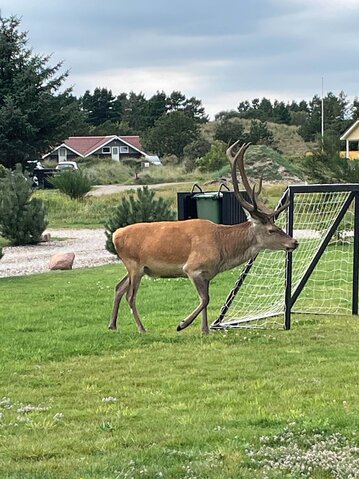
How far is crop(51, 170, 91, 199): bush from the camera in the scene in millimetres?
36844

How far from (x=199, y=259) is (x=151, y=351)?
5.01 ft

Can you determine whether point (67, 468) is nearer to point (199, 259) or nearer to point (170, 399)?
point (170, 399)

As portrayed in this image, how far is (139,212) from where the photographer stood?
Answer: 20.9 metres

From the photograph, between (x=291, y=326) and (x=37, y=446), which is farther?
(x=291, y=326)

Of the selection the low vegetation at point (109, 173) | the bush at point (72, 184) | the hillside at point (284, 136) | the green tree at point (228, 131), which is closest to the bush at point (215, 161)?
the low vegetation at point (109, 173)

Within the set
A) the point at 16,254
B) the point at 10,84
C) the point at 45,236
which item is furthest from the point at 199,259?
the point at 10,84

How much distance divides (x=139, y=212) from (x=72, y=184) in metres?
16.6

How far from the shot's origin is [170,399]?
23.2ft

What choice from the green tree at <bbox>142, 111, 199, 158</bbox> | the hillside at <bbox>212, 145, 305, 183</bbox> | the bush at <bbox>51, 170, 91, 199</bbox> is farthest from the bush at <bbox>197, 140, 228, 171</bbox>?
the bush at <bbox>51, 170, 91, 199</bbox>

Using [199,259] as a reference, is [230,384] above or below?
below

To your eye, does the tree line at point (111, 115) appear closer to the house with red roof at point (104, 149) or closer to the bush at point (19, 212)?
the house with red roof at point (104, 149)

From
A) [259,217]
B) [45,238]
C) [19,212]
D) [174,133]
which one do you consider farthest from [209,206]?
[174,133]

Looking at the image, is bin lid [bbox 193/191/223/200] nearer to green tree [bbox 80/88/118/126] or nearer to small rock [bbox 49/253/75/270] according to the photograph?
small rock [bbox 49/253/75/270]

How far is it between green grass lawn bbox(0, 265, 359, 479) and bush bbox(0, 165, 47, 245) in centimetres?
1253
